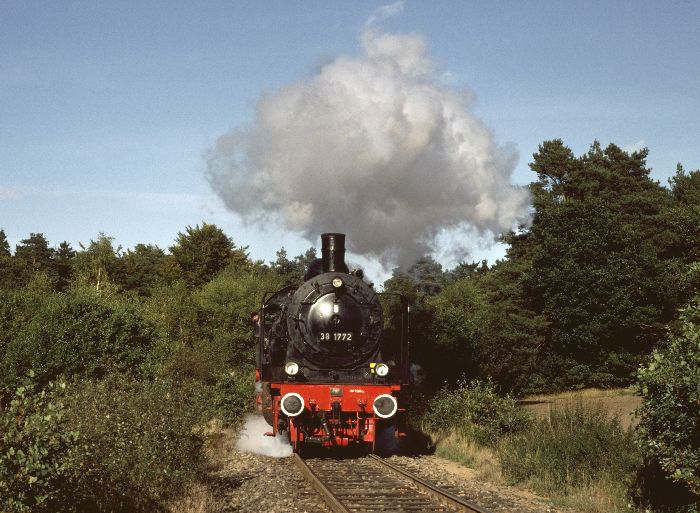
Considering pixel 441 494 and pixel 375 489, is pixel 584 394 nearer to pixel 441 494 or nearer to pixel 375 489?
pixel 375 489

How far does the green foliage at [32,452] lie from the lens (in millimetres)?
5957

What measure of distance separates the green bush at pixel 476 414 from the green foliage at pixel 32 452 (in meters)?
10.3

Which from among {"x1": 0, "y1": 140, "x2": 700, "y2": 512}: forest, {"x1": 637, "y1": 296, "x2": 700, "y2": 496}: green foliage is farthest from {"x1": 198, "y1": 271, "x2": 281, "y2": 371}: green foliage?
{"x1": 637, "y1": 296, "x2": 700, "y2": 496}: green foliage

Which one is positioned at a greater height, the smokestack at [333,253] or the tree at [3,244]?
the tree at [3,244]

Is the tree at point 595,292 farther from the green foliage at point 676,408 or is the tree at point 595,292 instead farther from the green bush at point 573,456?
the green foliage at point 676,408

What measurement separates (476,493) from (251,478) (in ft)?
11.7

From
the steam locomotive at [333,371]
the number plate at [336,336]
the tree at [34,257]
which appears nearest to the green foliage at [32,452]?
the steam locomotive at [333,371]

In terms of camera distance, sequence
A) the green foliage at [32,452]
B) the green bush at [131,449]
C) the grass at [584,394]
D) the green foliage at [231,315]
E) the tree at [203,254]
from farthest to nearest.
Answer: the tree at [203,254] → the green foliage at [231,315] → the grass at [584,394] → the green bush at [131,449] → the green foliage at [32,452]

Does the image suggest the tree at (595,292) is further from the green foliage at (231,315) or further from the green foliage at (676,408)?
the green foliage at (676,408)

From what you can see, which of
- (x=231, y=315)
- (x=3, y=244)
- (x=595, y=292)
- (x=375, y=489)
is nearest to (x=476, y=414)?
(x=375, y=489)

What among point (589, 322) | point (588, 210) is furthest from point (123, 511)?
point (588, 210)

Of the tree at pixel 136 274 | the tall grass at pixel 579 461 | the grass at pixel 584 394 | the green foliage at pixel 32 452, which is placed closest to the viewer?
the green foliage at pixel 32 452

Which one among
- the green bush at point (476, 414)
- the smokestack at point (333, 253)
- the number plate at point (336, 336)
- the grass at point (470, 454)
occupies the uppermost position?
the smokestack at point (333, 253)

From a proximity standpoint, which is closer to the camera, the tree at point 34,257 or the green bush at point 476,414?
the green bush at point 476,414
